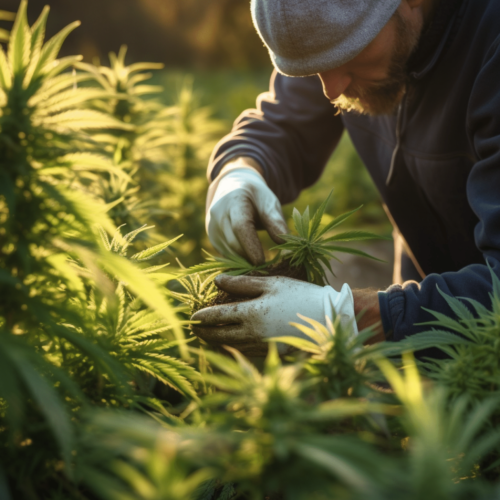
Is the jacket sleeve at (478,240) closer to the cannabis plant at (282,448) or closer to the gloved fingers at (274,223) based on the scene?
the gloved fingers at (274,223)

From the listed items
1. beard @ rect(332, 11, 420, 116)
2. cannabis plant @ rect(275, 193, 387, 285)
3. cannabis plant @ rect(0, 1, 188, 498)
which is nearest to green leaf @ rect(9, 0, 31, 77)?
cannabis plant @ rect(0, 1, 188, 498)

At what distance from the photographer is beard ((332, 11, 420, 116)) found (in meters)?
1.51

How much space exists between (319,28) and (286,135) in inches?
34.5

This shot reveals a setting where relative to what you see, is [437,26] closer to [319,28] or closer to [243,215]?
[319,28]

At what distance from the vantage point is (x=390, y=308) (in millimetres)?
1170

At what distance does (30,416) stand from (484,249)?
1.29 m

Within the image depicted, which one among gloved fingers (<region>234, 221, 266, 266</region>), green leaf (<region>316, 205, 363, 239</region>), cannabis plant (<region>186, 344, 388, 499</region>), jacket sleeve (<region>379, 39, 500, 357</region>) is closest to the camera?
cannabis plant (<region>186, 344, 388, 499</region>)

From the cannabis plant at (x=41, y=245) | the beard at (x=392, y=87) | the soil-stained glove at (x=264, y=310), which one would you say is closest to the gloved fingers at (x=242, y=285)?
the soil-stained glove at (x=264, y=310)

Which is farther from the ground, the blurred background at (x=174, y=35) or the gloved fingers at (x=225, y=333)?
the blurred background at (x=174, y=35)

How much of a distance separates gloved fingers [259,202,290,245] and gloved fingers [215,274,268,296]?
13.2 inches

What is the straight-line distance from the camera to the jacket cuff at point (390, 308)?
3.78 ft

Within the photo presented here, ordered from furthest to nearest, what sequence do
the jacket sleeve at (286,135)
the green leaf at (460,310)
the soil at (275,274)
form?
the jacket sleeve at (286,135) → the soil at (275,274) → the green leaf at (460,310)

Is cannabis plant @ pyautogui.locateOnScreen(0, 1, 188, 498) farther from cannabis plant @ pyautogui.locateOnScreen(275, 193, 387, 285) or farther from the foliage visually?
cannabis plant @ pyautogui.locateOnScreen(275, 193, 387, 285)

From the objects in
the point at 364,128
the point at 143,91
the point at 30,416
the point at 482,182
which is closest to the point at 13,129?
the point at 30,416
